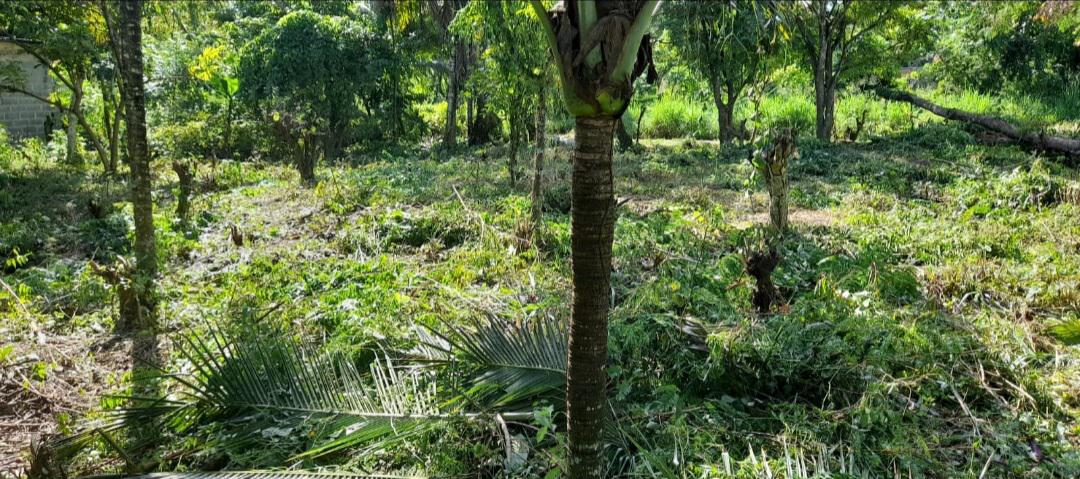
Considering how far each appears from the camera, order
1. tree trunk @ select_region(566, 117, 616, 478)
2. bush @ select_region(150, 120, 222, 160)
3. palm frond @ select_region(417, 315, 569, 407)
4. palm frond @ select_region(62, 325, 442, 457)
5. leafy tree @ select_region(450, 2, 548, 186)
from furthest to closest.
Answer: bush @ select_region(150, 120, 222, 160)
leafy tree @ select_region(450, 2, 548, 186)
palm frond @ select_region(417, 315, 569, 407)
palm frond @ select_region(62, 325, 442, 457)
tree trunk @ select_region(566, 117, 616, 478)

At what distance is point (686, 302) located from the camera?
14.6ft

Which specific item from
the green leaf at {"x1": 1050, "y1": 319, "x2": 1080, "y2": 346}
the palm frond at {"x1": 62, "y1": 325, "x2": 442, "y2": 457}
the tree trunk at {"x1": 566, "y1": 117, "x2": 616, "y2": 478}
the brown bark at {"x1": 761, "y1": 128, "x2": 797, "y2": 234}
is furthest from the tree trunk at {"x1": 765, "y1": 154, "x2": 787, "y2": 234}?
the tree trunk at {"x1": 566, "y1": 117, "x2": 616, "y2": 478}

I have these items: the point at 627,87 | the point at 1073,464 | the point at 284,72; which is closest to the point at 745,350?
the point at 1073,464

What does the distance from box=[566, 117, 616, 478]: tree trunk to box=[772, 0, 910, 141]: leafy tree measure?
11551mm

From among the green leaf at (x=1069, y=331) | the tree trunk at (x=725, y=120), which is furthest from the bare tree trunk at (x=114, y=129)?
the green leaf at (x=1069, y=331)

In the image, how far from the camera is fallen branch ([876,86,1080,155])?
999 cm

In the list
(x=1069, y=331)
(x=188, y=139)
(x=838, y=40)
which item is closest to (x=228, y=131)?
(x=188, y=139)

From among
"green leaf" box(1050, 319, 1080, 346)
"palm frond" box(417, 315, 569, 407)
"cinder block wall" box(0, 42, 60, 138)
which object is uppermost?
"cinder block wall" box(0, 42, 60, 138)

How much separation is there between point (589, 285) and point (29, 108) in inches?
754

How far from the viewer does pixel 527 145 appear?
1352 cm

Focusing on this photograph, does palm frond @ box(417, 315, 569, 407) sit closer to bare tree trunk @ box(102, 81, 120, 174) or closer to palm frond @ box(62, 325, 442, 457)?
palm frond @ box(62, 325, 442, 457)

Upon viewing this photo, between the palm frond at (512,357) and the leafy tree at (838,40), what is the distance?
10733 millimetres

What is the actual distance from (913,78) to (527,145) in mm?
17039

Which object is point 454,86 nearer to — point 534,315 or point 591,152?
point 534,315
